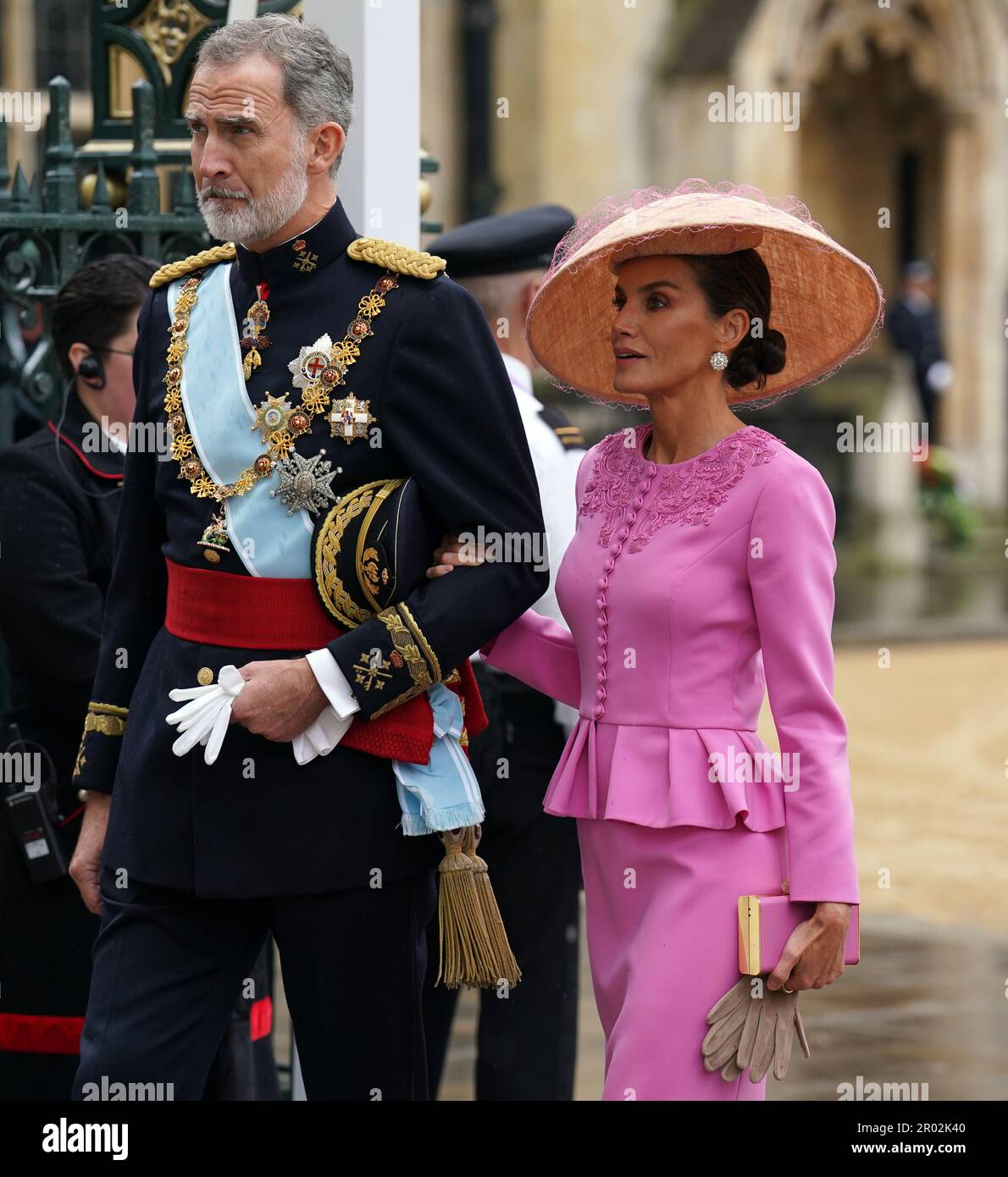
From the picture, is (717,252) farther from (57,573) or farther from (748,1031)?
(57,573)

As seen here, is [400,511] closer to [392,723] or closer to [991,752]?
[392,723]

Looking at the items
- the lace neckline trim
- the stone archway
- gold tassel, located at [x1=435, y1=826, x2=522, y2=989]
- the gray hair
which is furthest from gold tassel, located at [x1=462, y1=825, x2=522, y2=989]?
the stone archway

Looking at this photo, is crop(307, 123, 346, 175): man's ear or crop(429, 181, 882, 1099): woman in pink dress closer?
crop(429, 181, 882, 1099): woman in pink dress

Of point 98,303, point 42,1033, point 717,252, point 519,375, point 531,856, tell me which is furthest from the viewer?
point 519,375

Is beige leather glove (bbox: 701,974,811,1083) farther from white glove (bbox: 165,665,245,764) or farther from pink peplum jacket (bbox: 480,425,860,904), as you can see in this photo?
white glove (bbox: 165,665,245,764)

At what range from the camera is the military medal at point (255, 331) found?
11.5 feet

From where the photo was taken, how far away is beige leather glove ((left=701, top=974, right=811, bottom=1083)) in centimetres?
335

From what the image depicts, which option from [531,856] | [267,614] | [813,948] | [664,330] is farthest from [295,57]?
[531,856]

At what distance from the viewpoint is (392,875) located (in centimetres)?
346

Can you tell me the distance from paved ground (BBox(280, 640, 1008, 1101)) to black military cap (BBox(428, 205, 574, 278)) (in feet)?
6.15

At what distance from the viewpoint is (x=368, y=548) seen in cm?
341

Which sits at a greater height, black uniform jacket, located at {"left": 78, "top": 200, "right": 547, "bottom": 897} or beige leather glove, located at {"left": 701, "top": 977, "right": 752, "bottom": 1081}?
black uniform jacket, located at {"left": 78, "top": 200, "right": 547, "bottom": 897}

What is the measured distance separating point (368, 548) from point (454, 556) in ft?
0.44

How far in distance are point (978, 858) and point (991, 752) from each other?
2376 millimetres
